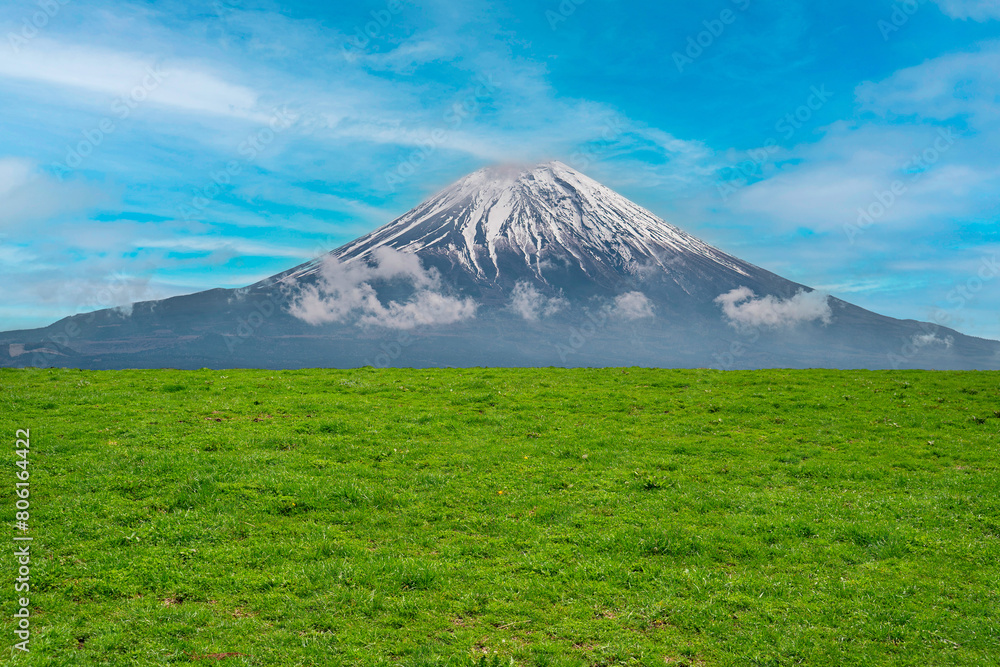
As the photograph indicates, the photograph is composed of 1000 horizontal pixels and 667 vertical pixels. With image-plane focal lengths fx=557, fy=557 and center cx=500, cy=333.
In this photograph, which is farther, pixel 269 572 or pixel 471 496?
pixel 471 496

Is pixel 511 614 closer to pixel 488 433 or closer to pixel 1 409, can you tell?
pixel 488 433

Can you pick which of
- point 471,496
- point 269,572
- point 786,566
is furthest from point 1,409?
point 786,566

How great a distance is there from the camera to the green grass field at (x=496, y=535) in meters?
9.16

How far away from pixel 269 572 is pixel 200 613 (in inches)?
60.4

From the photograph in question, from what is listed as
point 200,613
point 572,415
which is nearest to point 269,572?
point 200,613

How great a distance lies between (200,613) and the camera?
376 inches

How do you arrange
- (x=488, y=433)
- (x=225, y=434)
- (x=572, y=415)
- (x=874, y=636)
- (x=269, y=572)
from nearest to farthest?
(x=874, y=636) < (x=269, y=572) < (x=225, y=434) < (x=488, y=433) < (x=572, y=415)

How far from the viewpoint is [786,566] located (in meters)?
11.6

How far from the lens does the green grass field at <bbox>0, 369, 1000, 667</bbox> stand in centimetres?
916

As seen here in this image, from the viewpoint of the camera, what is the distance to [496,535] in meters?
12.9

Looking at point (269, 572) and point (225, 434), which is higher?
point (225, 434)

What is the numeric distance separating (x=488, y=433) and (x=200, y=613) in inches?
477

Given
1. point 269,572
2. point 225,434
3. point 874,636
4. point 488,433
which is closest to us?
point 874,636

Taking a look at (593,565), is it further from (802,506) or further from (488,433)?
(488,433)
